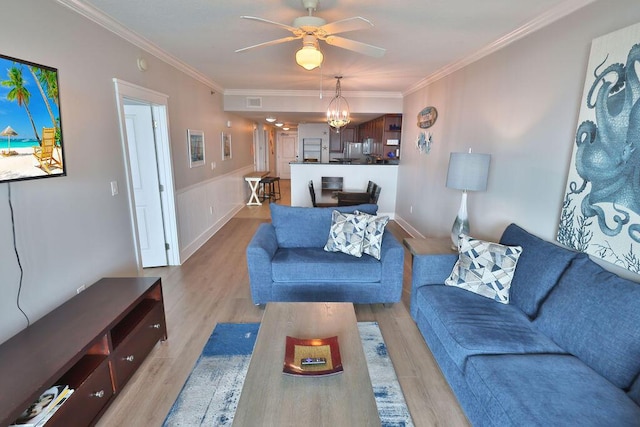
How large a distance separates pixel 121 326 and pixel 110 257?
86cm

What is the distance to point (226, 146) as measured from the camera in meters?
6.04

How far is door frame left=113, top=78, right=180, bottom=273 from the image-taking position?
284cm

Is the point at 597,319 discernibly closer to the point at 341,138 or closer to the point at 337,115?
the point at 337,115

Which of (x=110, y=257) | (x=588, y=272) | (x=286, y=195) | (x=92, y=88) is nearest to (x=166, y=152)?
(x=92, y=88)

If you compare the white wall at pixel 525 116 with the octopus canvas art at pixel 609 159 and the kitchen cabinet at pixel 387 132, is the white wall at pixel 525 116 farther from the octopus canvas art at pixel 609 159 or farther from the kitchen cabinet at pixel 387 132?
the kitchen cabinet at pixel 387 132

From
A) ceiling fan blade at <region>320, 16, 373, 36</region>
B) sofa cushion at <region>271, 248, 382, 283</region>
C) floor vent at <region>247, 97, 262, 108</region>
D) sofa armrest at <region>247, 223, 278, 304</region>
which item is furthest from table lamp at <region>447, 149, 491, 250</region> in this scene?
floor vent at <region>247, 97, 262, 108</region>

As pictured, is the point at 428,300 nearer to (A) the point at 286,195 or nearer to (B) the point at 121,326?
(B) the point at 121,326

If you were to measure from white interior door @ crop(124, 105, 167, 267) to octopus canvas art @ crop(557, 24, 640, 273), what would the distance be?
3.99 metres

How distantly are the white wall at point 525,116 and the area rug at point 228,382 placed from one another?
1.61 m

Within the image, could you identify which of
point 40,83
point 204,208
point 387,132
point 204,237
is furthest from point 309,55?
point 387,132

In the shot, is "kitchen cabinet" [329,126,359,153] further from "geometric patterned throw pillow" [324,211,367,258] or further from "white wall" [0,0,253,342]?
"geometric patterned throw pillow" [324,211,367,258]

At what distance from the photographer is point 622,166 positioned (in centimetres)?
176

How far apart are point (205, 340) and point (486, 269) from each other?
218 cm

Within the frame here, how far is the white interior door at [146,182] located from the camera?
3482mm
